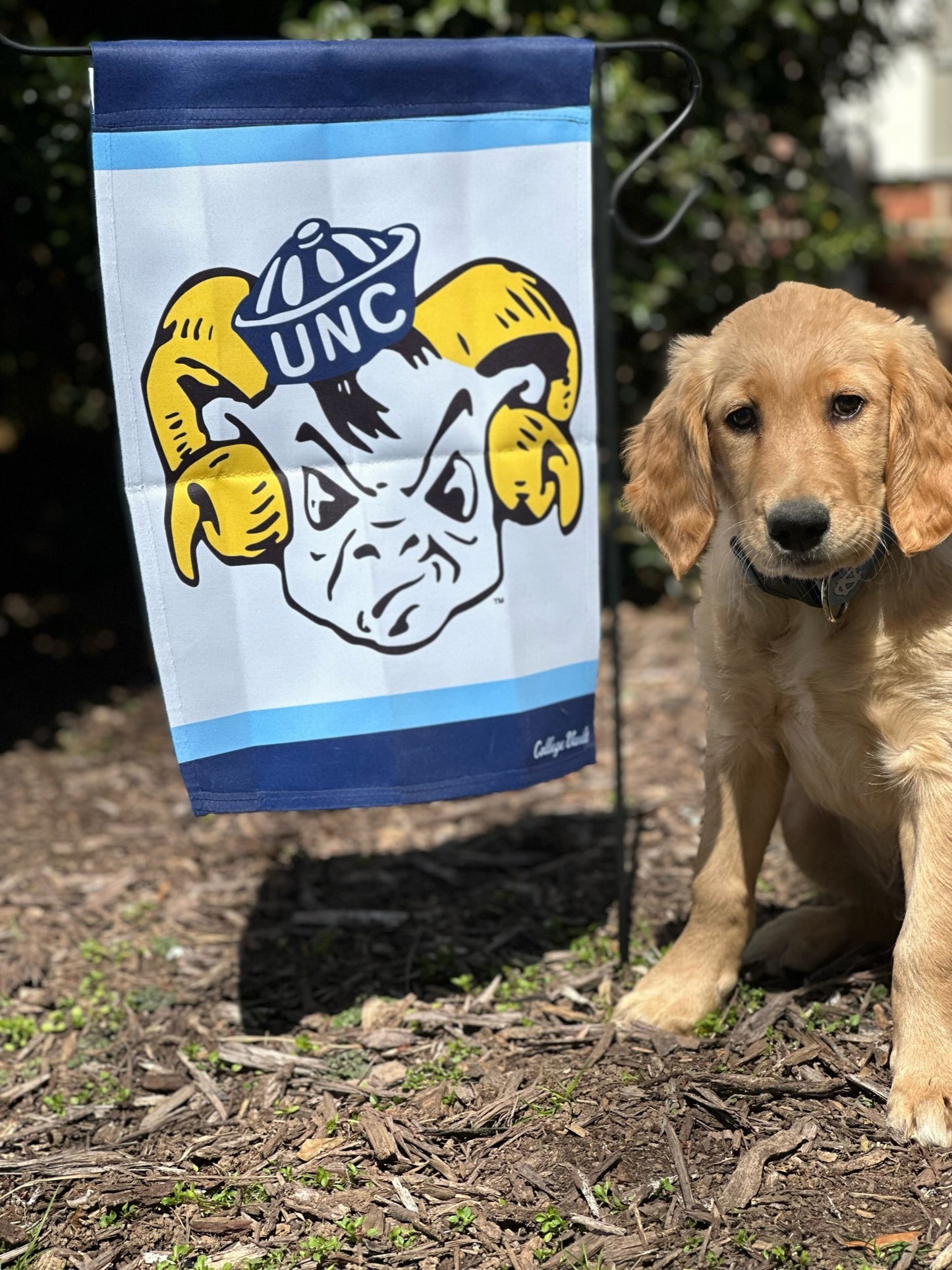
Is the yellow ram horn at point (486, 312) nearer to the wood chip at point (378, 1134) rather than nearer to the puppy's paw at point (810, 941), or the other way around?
the puppy's paw at point (810, 941)

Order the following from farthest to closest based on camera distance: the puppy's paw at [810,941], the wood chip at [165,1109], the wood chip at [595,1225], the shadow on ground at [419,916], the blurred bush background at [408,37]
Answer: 1. the blurred bush background at [408,37]
2. the shadow on ground at [419,916]
3. the puppy's paw at [810,941]
4. the wood chip at [165,1109]
5. the wood chip at [595,1225]

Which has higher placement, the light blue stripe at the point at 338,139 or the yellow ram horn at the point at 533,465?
the light blue stripe at the point at 338,139

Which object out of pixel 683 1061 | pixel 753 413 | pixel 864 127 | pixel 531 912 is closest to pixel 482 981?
pixel 531 912

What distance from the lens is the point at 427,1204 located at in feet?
8.57

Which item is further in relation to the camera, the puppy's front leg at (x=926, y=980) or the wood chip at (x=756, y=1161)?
the puppy's front leg at (x=926, y=980)

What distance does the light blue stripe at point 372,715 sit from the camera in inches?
119

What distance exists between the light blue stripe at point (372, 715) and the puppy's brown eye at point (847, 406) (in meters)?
0.97

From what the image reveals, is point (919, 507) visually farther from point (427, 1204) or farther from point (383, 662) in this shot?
point (427, 1204)

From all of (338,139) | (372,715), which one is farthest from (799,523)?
(338,139)

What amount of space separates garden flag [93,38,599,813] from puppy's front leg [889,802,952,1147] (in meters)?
0.96

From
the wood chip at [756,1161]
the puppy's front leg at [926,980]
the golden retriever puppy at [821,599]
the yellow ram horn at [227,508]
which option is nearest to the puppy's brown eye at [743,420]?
the golden retriever puppy at [821,599]

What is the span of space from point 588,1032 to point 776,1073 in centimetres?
48

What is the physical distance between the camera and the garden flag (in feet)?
9.33

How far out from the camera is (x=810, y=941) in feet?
11.2
